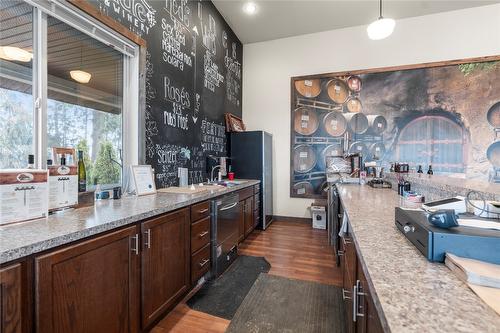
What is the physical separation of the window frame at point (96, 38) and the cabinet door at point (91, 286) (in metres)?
0.82

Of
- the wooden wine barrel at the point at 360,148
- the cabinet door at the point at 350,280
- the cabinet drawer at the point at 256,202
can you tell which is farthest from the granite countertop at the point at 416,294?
the wooden wine barrel at the point at 360,148

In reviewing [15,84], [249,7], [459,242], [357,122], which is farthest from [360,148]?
[15,84]

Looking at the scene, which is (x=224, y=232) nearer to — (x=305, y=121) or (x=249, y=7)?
(x=305, y=121)

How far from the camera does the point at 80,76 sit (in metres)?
1.82

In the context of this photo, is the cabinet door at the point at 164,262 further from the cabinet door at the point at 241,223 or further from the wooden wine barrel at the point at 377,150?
the wooden wine barrel at the point at 377,150

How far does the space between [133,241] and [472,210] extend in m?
1.77

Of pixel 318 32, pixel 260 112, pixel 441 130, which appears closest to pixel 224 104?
pixel 260 112

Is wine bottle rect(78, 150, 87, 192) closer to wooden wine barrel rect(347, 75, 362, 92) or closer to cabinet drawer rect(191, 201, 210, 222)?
cabinet drawer rect(191, 201, 210, 222)

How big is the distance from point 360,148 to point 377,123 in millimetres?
501

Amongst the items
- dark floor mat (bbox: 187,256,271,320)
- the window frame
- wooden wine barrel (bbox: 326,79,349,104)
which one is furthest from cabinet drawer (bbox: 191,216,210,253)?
wooden wine barrel (bbox: 326,79,349,104)

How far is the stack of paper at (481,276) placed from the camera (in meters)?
0.54

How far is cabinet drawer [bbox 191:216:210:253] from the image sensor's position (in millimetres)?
1956

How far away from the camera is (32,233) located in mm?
1012

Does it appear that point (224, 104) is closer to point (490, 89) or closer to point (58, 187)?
point (58, 187)
